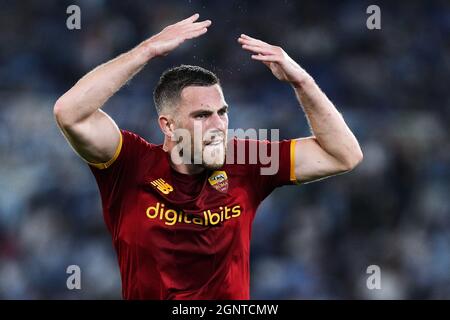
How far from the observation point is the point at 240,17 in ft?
29.7

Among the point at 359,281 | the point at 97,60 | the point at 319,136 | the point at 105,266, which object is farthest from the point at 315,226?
the point at 319,136

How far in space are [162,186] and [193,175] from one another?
0.59ft

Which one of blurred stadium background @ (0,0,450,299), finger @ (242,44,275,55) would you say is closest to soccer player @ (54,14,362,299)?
finger @ (242,44,275,55)

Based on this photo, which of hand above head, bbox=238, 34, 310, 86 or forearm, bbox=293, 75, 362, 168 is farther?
forearm, bbox=293, 75, 362, 168

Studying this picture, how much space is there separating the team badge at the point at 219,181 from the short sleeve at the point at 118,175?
384 millimetres

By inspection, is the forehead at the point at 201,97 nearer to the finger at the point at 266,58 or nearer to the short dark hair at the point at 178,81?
the short dark hair at the point at 178,81

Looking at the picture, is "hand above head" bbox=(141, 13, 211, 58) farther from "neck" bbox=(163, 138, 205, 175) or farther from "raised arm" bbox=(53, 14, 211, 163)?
"neck" bbox=(163, 138, 205, 175)

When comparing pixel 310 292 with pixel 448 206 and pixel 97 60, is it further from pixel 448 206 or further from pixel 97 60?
pixel 97 60

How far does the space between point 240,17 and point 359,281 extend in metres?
3.21

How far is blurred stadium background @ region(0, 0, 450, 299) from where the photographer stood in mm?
7867

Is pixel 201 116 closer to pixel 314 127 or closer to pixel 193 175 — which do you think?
pixel 193 175

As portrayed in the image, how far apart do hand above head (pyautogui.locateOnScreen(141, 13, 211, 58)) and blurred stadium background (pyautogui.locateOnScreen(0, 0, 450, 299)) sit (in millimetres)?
4278

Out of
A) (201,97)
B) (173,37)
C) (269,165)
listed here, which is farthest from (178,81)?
(269,165)

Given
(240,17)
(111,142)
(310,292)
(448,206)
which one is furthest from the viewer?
(240,17)
